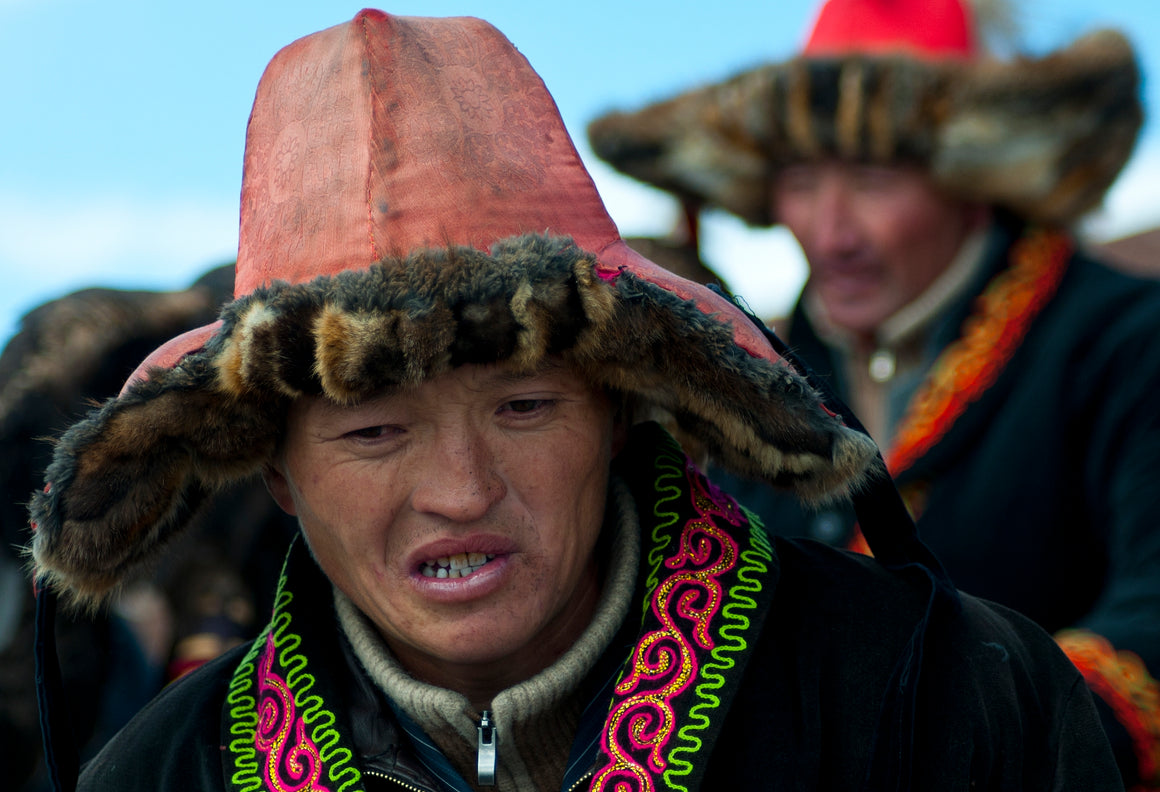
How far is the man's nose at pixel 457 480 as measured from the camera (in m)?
1.98

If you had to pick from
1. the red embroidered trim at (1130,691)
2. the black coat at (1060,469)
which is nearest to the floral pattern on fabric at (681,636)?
the red embroidered trim at (1130,691)

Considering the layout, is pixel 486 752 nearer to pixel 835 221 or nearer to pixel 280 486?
pixel 280 486

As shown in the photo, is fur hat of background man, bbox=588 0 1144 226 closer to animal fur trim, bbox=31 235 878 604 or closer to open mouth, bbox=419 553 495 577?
animal fur trim, bbox=31 235 878 604

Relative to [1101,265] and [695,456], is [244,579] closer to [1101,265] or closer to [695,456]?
[695,456]

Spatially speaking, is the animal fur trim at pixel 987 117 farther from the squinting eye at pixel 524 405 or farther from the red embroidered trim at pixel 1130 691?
the squinting eye at pixel 524 405

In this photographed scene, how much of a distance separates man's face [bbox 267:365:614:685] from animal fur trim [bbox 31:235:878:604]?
65 millimetres

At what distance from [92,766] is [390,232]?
1048 millimetres

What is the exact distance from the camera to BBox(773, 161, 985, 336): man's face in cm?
373

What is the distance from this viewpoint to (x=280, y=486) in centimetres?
233

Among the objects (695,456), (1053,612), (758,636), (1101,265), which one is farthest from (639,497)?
(1101,265)

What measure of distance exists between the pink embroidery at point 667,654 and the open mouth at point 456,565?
276mm

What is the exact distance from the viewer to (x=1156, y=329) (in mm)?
3252

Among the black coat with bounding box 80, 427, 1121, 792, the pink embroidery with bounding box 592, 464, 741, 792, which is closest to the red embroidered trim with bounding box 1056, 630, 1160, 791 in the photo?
the black coat with bounding box 80, 427, 1121, 792

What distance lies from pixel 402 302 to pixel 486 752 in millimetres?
723
